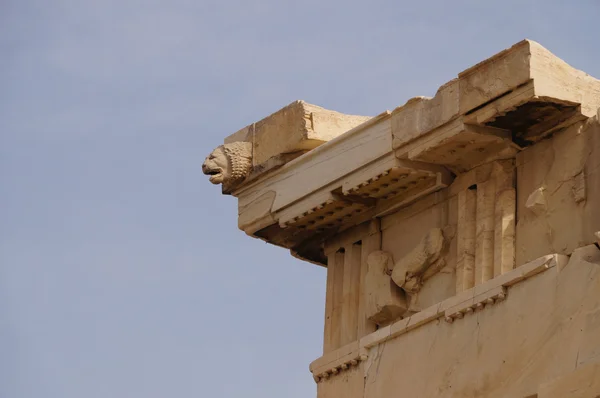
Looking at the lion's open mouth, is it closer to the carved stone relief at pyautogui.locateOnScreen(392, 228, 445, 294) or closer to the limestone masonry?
the limestone masonry

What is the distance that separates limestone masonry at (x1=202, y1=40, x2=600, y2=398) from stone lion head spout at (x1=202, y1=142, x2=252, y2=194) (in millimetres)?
17

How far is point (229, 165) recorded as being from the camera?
54.9ft

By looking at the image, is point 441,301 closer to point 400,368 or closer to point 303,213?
point 400,368

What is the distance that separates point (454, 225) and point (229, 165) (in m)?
2.23

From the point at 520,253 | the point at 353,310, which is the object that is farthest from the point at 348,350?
the point at 520,253

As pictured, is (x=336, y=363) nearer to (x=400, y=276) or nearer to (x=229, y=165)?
(x=400, y=276)

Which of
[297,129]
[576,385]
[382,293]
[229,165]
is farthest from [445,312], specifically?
[229,165]

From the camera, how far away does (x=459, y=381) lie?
14422 mm

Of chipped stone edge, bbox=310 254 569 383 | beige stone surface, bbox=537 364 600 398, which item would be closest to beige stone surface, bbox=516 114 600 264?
chipped stone edge, bbox=310 254 569 383

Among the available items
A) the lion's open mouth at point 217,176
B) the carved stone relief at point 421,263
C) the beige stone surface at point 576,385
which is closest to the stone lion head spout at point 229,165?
the lion's open mouth at point 217,176

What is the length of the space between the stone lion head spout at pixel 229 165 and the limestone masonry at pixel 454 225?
0.7 inches

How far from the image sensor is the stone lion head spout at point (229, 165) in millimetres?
16672

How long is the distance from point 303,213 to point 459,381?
2237mm

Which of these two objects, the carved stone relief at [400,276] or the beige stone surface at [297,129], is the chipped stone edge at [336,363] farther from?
the beige stone surface at [297,129]
